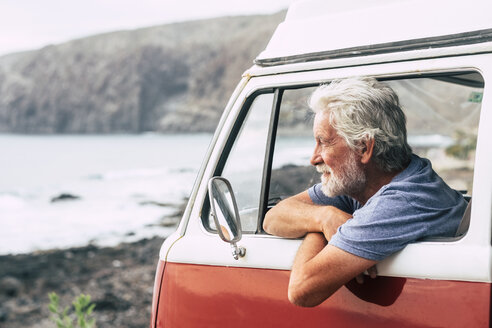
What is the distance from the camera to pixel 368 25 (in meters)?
2.10

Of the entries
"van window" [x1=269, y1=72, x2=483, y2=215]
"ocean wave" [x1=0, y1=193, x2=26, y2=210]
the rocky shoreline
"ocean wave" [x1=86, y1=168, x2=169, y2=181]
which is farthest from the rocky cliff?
"van window" [x1=269, y1=72, x2=483, y2=215]

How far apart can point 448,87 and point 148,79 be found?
109315 mm

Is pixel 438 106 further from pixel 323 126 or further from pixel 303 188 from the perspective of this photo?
pixel 323 126

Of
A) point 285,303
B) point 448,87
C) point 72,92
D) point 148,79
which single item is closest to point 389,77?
point 285,303

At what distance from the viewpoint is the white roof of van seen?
1.86m

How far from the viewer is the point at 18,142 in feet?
359

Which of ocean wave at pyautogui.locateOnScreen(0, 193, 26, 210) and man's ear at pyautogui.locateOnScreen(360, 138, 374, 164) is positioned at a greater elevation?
man's ear at pyautogui.locateOnScreen(360, 138, 374, 164)

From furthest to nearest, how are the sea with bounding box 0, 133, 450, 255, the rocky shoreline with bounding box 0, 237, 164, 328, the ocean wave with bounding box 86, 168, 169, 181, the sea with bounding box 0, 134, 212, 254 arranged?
the ocean wave with bounding box 86, 168, 169, 181 → the sea with bounding box 0, 134, 212, 254 → the sea with bounding box 0, 133, 450, 255 → the rocky shoreline with bounding box 0, 237, 164, 328

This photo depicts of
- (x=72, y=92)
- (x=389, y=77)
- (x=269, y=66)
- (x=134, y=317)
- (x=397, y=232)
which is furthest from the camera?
(x=72, y=92)

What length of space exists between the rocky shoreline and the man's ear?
9.46 m

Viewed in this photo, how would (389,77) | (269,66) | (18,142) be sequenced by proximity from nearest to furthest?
(389,77)
(269,66)
(18,142)

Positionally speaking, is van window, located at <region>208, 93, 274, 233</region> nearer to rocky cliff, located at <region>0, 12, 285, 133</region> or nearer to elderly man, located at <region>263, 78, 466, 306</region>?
elderly man, located at <region>263, 78, 466, 306</region>

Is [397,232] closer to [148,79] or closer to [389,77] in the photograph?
[389,77]

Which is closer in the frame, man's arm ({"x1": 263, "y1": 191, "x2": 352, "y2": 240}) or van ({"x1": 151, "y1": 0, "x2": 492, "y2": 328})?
van ({"x1": 151, "y1": 0, "x2": 492, "y2": 328})
